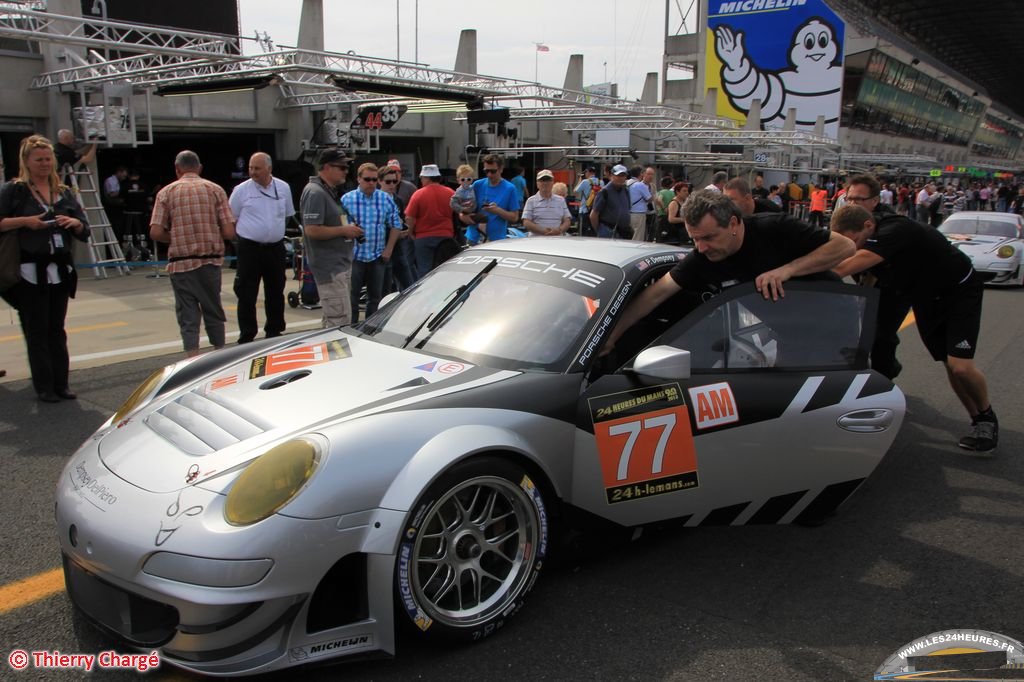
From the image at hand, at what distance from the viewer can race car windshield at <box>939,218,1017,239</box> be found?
14516 mm

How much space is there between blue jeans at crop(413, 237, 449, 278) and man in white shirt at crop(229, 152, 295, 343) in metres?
1.96

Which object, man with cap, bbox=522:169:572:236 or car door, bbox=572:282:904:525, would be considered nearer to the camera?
car door, bbox=572:282:904:525

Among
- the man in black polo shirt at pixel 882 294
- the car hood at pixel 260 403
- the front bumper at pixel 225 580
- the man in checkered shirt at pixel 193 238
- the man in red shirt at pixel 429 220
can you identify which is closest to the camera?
the front bumper at pixel 225 580

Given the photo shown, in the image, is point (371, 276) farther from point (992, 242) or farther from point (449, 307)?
point (992, 242)

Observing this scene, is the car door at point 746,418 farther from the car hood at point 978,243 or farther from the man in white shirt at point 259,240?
the car hood at point 978,243

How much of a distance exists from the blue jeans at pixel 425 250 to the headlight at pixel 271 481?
21.1ft

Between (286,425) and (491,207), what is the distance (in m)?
6.67

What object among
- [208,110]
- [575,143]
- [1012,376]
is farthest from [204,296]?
[575,143]

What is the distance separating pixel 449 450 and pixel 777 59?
178 feet

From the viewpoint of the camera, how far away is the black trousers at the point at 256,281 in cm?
702

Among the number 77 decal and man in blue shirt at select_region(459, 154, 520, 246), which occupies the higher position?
man in blue shirt at select_region(459, 154, 520, 246)

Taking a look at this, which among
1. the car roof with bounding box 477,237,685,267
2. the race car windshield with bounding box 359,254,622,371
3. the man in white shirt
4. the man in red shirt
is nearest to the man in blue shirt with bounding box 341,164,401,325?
the man in white shirt

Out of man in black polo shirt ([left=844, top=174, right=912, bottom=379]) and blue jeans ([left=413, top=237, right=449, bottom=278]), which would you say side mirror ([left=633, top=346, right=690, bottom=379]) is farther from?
blue jeans ([left=413, top=237, right=449, bottom=278])

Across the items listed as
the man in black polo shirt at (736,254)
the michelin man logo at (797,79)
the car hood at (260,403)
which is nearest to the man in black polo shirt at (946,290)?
the man in black polo shirt at (736,254)
